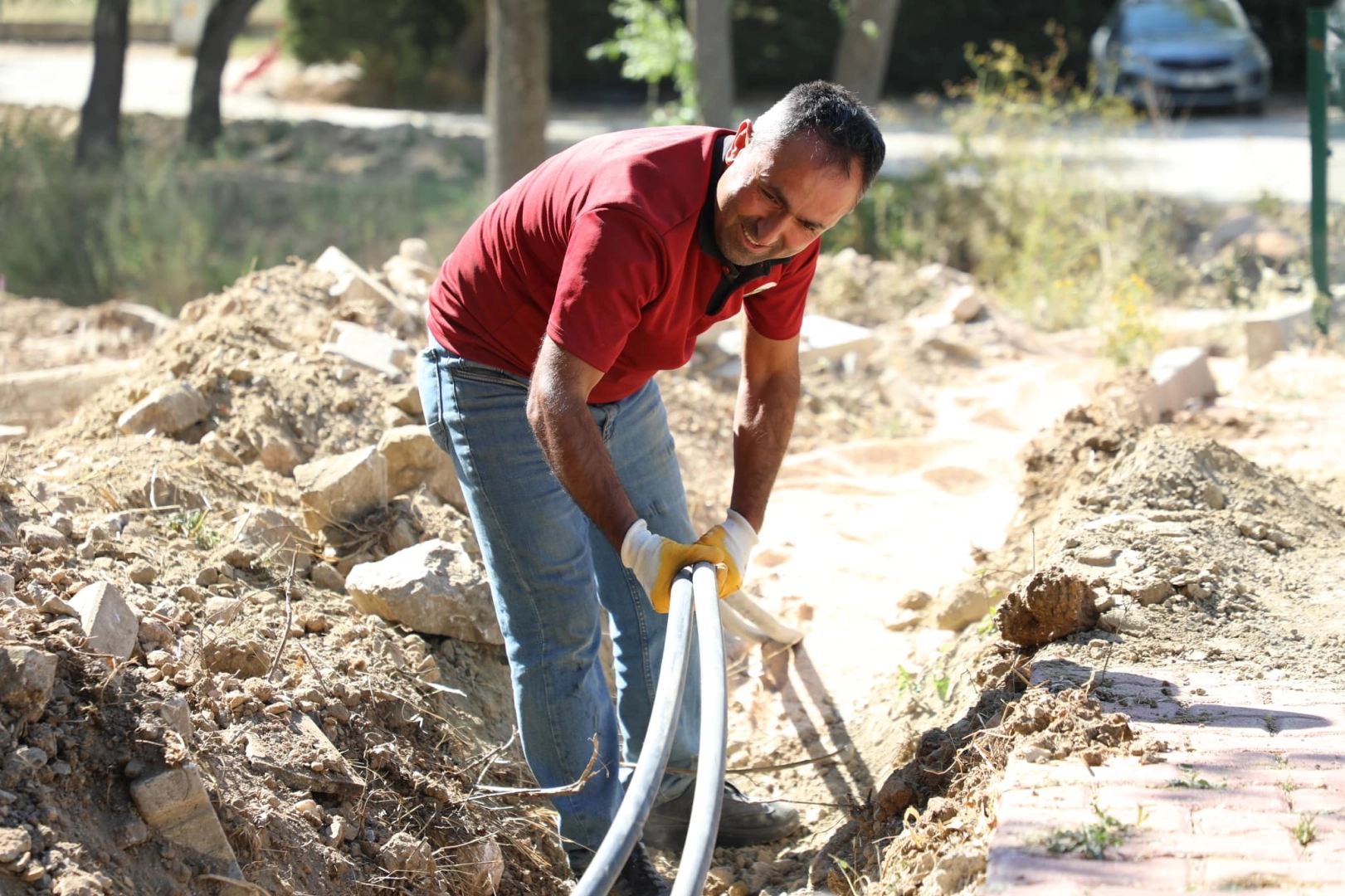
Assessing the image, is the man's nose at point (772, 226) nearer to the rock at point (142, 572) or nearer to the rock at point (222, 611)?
the rock at point (222, 611)

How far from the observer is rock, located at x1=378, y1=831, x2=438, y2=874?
2.70 metres

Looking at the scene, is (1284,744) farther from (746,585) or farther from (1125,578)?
(746,585)

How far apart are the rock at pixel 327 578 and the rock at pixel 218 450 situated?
653mm

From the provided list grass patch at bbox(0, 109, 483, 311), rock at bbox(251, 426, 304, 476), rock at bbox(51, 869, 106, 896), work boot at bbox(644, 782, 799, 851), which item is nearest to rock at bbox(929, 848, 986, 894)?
work boot at bbox(644, 782, 799, 851)

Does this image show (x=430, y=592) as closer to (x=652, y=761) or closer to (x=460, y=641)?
(x=460, y=641)

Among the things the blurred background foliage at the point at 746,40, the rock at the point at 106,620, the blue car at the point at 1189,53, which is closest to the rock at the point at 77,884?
the rock at the point at 106,620

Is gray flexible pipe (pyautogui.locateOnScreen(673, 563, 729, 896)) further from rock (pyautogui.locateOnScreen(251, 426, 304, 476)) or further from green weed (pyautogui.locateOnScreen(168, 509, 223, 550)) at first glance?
rock (pyautogui.locateOnScreen(251, 426, 304, 476))

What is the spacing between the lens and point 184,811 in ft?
7.67

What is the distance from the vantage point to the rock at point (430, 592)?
3412 mm

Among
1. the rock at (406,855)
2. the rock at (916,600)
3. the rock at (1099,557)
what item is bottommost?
the rock at (406,855)

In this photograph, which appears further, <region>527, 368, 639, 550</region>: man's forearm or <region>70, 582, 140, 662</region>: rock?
<region>70, 582, 140, 662</region>: rock

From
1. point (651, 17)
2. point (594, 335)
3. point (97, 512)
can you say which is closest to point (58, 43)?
point (651, 17)

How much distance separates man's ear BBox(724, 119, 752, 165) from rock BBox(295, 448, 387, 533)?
69.3 inches

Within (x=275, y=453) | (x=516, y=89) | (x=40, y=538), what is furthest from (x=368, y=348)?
(x=516, y=89)
